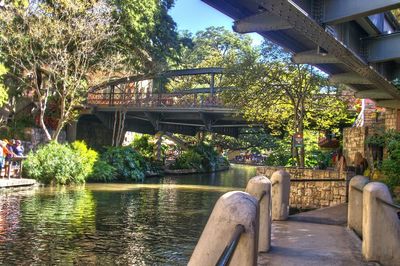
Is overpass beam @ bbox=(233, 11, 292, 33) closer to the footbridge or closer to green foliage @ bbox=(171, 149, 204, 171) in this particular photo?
the footbridge

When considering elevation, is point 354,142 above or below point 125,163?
above

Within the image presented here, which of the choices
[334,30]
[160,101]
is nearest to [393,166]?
[334,30]

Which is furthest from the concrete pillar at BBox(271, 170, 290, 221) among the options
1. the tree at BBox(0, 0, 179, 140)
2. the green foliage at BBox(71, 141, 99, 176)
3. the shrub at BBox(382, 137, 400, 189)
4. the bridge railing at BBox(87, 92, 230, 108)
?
the bridge railing at BBox(87, 92, 230, 108)

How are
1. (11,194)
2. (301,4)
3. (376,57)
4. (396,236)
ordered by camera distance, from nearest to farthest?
(396,236), (301,4), (376,57), (11,194)

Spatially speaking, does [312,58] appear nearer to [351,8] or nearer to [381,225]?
[351,8]

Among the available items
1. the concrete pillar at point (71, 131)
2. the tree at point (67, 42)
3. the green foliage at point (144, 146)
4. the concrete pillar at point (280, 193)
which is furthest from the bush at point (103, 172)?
the concrete pillar at point (280, 193)

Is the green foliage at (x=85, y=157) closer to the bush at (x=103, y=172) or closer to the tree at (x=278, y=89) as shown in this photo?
the bush at (x=103, y=172)

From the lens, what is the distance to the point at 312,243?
7992mm

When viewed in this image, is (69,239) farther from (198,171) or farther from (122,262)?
(198,171)

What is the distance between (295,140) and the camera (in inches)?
696

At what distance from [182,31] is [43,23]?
51.2 meters

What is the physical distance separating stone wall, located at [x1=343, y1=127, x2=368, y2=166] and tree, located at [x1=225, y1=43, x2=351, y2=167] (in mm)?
1745

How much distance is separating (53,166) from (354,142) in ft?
43.3

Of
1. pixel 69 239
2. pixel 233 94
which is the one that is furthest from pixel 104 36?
pixel 69 239
